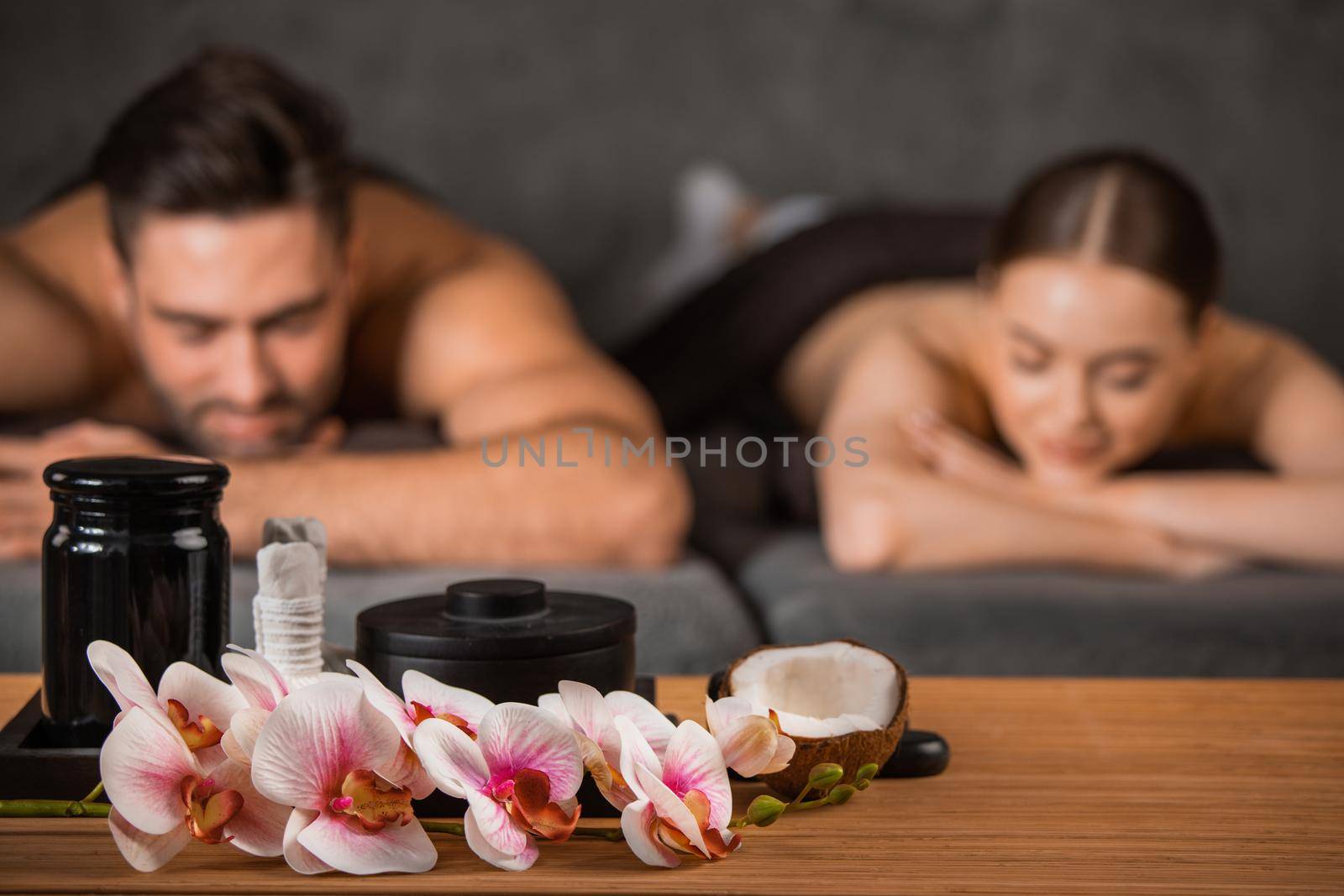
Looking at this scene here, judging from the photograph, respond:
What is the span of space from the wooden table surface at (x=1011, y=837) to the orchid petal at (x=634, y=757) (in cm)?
3

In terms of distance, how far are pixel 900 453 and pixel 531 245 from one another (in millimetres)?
908

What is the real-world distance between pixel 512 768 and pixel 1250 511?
115 cm

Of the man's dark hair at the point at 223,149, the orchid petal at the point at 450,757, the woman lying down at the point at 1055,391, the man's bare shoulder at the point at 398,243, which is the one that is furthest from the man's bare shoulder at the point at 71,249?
the orchid petal at the point at 450,757

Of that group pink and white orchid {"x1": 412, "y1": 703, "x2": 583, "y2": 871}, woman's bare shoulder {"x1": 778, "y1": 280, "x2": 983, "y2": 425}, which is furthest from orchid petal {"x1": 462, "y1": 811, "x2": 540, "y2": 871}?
woman's bare shoulder {"x1": 778, "y1": 280, "x2": 983, "y2": 425}

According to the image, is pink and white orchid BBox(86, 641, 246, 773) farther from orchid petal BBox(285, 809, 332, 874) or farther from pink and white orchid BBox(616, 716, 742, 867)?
pink and white orchid BBox(616, 716, 742, 867)

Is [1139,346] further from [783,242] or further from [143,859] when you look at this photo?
[143,859]

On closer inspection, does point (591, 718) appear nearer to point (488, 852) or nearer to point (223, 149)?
point (488, 852)

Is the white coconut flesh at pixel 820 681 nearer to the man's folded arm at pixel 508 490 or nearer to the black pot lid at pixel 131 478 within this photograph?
the black pot lid at pixel 131 478

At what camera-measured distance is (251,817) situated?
20.5 inches

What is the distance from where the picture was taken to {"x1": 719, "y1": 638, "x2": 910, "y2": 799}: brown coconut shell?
1.92ft

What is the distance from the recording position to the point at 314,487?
53.1 inches

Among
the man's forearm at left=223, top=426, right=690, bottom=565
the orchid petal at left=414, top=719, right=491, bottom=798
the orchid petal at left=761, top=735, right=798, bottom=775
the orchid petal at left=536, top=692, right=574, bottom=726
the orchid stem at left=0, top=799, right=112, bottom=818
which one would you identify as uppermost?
the orchid petal at left=536, top=692, right=574, bottom=726

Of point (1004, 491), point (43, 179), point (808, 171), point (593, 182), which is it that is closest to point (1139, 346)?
point (1004, 491)

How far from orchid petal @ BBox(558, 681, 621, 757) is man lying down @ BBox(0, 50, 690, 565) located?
0.82 m
